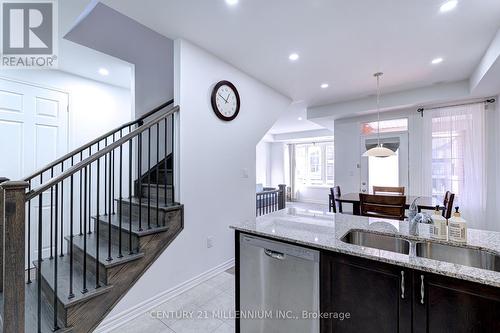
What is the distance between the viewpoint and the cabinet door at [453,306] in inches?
37.8

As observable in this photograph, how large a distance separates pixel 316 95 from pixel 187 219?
3.54 metres

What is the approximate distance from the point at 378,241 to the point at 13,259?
232 cm

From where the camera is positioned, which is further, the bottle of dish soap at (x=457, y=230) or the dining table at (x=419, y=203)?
the dining table at (x=419, y=203)

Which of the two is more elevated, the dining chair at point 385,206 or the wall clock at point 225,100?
the wall clock at point 225,100

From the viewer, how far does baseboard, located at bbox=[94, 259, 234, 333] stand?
6.18ft

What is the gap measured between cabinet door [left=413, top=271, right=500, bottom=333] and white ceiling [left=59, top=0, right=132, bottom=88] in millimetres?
3101

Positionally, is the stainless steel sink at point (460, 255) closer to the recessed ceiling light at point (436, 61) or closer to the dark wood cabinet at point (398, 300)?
the dark wood cabinet at point (398, 300)

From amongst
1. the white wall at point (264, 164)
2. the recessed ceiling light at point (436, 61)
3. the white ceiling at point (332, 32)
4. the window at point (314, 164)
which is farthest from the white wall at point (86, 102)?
the window at point (314, 164)

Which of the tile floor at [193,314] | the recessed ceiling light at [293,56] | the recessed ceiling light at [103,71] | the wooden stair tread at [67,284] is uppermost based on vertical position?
the recessed ceiling light at [293,56]

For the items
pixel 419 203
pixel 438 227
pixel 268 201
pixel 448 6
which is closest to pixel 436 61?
pixel 448 6

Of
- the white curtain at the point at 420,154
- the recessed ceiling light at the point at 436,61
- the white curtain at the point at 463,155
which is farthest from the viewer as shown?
the white curtain at the point at 420,154

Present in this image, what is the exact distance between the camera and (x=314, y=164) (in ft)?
29.9

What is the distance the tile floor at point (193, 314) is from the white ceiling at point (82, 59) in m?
2.81

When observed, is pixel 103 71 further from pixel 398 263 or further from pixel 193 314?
pixel 398 263
